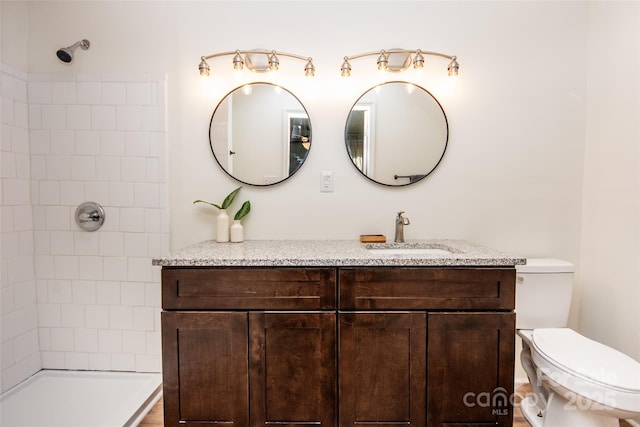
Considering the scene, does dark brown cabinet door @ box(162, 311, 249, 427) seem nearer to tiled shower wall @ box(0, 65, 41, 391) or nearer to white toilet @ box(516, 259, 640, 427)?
tiled shower wall @ box(0, 65, 41, 391)

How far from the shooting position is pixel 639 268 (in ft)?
5.25

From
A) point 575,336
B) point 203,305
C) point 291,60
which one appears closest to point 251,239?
point 203,305

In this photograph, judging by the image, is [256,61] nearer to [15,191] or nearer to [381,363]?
[15,191]

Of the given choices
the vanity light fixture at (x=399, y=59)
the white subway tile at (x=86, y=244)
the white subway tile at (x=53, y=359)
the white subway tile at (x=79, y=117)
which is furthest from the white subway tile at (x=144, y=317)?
the vanity light fixture at (x=399, y=59)

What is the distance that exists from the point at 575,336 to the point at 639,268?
1.62ft

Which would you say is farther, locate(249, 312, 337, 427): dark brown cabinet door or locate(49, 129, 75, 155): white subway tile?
locate(49, 129, 75, 155): white subway tile

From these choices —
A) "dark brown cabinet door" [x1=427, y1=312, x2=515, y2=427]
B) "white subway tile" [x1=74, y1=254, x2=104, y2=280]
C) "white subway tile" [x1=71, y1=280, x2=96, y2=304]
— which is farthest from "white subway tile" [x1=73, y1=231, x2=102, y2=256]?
"dark brown cabinet door" [x1=427, y1=312, x2=515, y2=427]

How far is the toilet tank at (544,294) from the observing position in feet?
5.65

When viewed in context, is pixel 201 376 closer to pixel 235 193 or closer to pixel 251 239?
pixel 251 239

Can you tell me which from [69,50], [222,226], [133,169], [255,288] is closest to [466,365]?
[255,288]

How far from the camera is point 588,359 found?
132 centimetres

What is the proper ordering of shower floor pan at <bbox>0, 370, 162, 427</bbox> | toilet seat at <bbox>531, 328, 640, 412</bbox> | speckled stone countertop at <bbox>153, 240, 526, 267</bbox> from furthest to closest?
shower floor pan at <bbox>0, 370, 162, 427</bbox> → speckled stone countertop at <bbox>153, 240, 526, 267</bbox> → toilet seat at <bbox>531, 328, 640, 412</bbox>

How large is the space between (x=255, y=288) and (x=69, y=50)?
175 cm

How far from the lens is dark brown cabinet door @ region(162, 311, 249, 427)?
1409 millimetres
